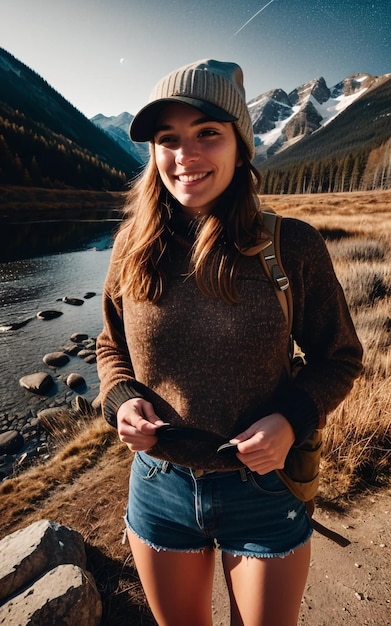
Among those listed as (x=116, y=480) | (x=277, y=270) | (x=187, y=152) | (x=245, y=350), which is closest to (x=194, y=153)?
(x=187, y=152)

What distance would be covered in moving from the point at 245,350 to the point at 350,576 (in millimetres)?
1889

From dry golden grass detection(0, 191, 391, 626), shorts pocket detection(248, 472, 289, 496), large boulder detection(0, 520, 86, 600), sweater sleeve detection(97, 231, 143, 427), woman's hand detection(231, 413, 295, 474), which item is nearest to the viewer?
woman's hand detection(231, 413, 295, 474)

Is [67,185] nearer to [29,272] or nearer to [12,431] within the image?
[29,272]

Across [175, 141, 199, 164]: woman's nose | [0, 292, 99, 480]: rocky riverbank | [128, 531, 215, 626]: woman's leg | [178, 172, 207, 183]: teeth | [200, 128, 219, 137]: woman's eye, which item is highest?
[200, 128, 219, 137]: woman's eye

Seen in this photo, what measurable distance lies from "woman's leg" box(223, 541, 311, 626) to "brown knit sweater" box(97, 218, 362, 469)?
330 millimetres

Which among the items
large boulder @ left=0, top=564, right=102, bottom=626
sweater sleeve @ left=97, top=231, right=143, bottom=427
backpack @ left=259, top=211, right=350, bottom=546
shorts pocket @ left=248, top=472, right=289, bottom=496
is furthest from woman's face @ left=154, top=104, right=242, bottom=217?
large boulder @ left=0, top=564, right=102, bottom=626

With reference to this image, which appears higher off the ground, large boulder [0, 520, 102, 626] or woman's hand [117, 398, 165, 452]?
woman's hand [117, 398, 165, 452]

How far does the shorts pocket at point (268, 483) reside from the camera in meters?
1.26

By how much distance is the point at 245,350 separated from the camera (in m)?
1.22

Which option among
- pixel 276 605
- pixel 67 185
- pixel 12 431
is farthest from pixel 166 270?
pixel 67 185

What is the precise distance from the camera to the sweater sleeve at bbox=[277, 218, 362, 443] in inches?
49.0

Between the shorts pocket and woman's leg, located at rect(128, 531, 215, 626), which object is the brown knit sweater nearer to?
the shorts pocket

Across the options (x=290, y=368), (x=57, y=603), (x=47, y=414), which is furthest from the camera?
(x=47, y=414)

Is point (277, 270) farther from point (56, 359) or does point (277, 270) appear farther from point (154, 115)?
point (56, 359)
